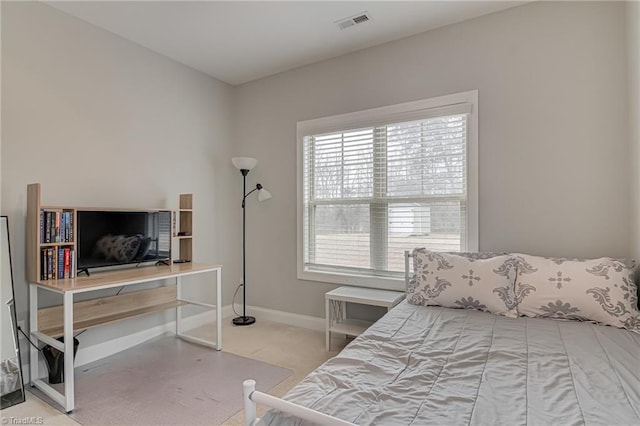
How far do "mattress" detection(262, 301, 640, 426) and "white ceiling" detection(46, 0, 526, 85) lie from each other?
2.33m

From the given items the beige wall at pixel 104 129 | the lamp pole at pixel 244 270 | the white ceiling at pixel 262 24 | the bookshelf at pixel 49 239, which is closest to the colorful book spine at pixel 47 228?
the bookshelf at pixel 49 239

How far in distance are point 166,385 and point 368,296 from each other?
1.63m

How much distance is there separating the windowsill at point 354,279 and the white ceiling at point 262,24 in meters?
2.18

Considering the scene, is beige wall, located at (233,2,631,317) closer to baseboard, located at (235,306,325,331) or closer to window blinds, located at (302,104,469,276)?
window blinds, located at (302,104,469,276)

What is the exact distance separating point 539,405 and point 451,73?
8.19 feet

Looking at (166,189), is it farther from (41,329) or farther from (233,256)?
(41,329)

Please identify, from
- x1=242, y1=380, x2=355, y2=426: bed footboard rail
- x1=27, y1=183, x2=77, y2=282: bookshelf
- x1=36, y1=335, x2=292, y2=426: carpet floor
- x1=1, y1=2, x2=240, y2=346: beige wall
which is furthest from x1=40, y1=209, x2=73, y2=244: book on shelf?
x1=242, y1=380, x2=355, y2=426: bed footboard rail

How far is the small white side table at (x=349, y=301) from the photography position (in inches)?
106

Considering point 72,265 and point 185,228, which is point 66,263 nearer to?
point 72,265

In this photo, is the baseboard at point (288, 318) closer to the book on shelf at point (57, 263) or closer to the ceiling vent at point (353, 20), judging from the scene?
the book on shelf at point (57, 263)

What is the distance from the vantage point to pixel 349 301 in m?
2.78

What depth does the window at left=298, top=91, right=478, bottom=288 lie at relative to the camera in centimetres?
272

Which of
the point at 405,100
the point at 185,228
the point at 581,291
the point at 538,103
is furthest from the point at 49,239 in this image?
the point at 538,103

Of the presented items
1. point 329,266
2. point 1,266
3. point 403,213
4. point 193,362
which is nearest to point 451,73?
point 403,213
